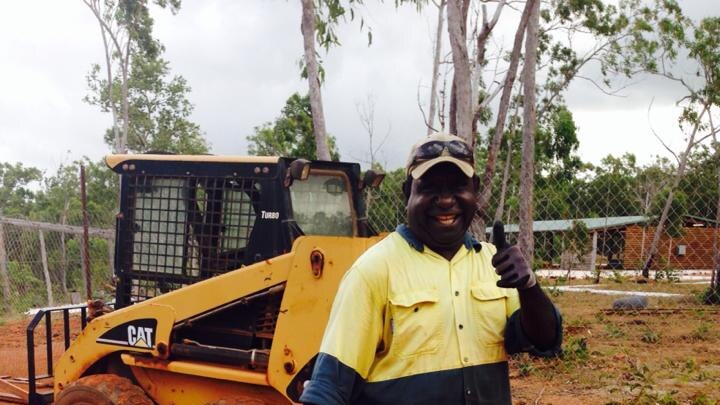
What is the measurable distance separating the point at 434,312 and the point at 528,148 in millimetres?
8060

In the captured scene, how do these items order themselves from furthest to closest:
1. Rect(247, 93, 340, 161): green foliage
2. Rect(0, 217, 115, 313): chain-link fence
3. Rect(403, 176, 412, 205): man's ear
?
Rect(247, 93, 340, 161): green foliage
Rect(0, 217, 115, 313): chain-link fence
Rect(403, 176, 412, 205): man's ear

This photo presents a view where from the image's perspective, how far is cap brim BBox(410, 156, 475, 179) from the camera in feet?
7.53

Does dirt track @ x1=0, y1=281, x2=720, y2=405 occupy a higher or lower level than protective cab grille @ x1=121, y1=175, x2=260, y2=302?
lower

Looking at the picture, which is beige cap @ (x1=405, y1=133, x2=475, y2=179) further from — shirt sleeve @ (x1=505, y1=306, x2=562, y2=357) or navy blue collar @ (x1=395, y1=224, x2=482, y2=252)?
shirt sleeve @ (x1=505, y1=306, x2=562, y2=357)

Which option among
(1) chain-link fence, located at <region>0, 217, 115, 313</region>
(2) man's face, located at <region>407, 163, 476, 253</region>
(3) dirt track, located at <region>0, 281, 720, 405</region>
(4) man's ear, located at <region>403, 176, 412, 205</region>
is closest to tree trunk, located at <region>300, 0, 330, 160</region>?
(3) dirt track, located at <region>0, 281, 720, 405</region>

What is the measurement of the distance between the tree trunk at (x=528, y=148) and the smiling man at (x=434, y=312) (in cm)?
623

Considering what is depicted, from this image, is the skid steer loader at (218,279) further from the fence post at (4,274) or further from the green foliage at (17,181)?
the green foliage at (17,181)

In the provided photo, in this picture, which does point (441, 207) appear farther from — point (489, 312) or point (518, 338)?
point (518, 338)

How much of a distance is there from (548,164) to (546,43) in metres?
3.86

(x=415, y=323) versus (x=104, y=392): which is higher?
(x=415, y=323)

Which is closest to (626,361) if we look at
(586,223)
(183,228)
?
(183,228)

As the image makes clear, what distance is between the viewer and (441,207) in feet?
7.57

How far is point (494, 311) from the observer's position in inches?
91.5

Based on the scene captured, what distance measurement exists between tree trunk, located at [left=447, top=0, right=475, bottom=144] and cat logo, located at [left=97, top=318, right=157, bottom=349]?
3458mm
